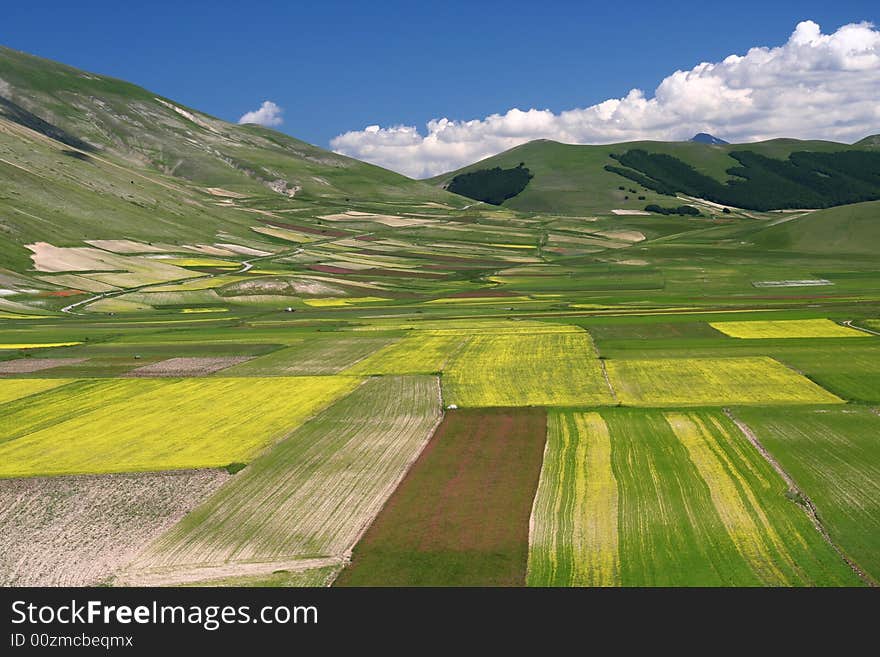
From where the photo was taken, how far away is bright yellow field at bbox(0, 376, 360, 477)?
43500mm

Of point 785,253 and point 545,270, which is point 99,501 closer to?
point 545,270

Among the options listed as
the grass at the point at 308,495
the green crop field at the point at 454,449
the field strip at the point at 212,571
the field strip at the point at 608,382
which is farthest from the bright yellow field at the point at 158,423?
the field strip at the point at 608,382

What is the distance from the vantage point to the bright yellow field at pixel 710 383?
5275cm

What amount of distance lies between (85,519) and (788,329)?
73.7m

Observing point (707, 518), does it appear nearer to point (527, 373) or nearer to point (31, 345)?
point (527, 373)

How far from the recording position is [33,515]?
35625mm

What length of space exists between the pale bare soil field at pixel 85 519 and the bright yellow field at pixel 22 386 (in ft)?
81.5

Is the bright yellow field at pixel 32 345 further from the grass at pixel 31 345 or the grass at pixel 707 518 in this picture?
the grass at pixel 707 518

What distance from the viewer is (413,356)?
7544 centimetres

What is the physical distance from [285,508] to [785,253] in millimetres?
186487
